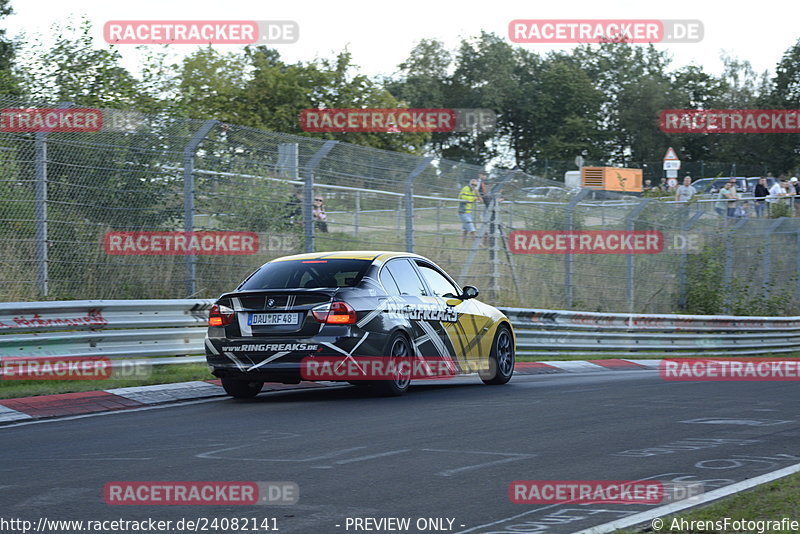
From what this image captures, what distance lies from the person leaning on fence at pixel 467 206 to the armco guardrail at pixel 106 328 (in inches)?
312

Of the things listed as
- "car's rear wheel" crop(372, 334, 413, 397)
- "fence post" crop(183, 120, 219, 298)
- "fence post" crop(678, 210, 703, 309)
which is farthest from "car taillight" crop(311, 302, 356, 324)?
"fence post" crop(678, 210, 703, 309)

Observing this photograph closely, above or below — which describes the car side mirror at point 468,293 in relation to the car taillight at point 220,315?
above

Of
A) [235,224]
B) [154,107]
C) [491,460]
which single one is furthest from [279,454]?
[154,107]

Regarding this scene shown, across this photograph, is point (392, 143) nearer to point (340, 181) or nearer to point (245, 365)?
point (340, 181)

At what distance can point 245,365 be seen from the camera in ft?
37.1

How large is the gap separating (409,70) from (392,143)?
1520 inches

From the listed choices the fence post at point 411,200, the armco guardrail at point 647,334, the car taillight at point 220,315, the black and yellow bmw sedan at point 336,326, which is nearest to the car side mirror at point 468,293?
the black and yellow bmw sedan at point 336,326

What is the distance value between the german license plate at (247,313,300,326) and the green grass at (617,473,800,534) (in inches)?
218

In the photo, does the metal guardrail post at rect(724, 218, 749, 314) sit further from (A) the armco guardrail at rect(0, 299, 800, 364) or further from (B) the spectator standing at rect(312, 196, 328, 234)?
(B) the spectator standing at rect(312, 196, 328, 234)

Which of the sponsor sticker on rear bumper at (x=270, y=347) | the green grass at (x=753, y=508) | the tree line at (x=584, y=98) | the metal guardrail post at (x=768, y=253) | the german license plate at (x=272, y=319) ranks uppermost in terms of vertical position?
the tree line at (x=584, y=98)

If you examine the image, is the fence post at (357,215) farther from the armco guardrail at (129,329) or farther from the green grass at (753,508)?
the green grass at (753,508)

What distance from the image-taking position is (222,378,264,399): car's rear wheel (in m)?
11.9

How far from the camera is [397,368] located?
11.9 m

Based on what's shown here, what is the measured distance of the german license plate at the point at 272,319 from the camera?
11.2 meters
